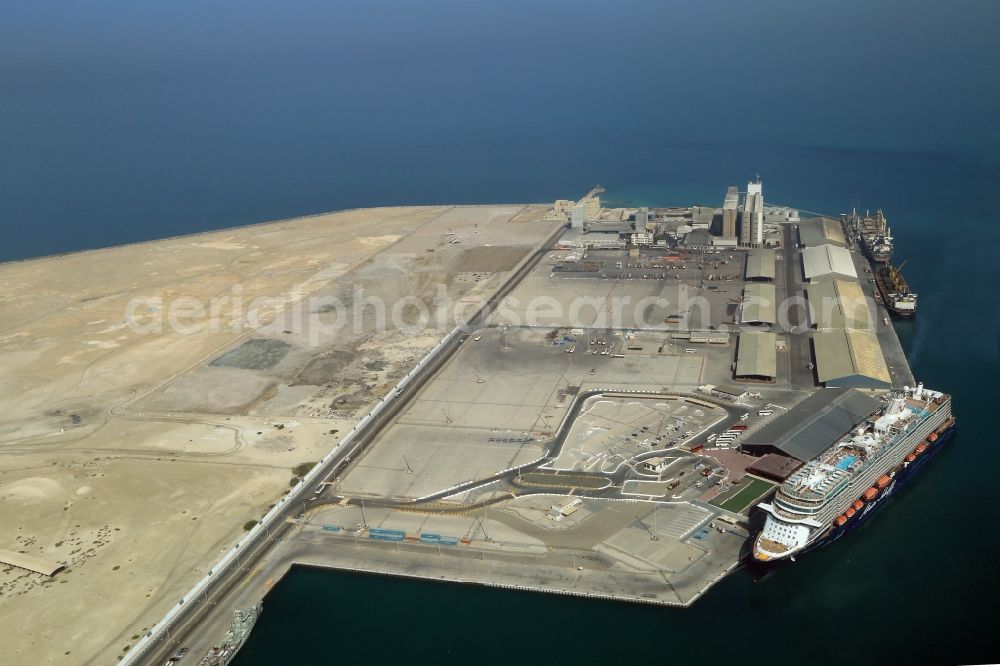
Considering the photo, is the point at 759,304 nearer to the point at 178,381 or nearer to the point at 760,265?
the point at 760,265

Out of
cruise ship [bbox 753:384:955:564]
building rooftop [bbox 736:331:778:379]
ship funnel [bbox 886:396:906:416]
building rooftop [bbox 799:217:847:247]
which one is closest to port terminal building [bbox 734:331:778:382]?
building rooftop [bbox 736:331:778:379]

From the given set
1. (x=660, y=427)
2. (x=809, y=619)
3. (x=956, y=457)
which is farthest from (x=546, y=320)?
(x=809, y=619)

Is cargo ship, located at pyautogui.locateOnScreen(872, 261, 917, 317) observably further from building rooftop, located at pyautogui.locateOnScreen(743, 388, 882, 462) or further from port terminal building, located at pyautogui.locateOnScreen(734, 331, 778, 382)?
building rooftop, located at pyautogui.locateOnScreen(743, 388, 882, 462)

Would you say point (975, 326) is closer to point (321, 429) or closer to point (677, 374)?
point (677, 374)

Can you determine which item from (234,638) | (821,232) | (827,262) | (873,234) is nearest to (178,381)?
(234,638)

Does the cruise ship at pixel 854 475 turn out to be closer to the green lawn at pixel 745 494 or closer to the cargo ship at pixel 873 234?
the green lawn at pixel 745 494

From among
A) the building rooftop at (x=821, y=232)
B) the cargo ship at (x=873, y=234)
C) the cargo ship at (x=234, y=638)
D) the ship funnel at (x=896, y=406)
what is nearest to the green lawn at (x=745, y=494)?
the ship funnel at (x=896, y=406)

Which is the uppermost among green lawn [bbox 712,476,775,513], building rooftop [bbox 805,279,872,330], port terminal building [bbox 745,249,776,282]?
port terminal building [bbox 745,249,776,282]

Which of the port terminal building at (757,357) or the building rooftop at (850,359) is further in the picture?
the port terminal building at (757,357)
